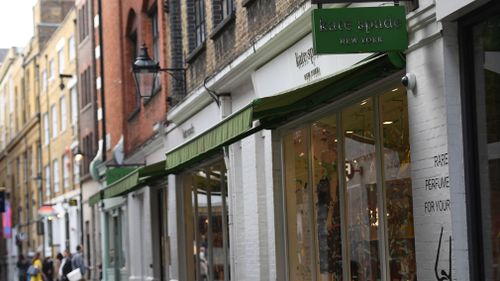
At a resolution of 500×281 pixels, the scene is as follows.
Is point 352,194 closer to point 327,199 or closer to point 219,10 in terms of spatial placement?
point 327,199

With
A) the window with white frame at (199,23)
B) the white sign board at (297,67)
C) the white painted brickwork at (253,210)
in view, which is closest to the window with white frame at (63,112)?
the window with white frame at (199,23)

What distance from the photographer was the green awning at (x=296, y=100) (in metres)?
9.56

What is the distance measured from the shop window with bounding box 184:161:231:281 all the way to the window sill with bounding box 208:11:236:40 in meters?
2.27

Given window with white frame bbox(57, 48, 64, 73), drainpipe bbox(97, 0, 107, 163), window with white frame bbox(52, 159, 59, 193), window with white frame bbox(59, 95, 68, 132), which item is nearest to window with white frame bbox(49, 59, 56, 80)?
window with white frame bbox(57, 48, 64, 73)

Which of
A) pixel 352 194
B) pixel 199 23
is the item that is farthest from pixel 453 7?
pixel 199 23

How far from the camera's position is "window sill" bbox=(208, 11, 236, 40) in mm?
16500

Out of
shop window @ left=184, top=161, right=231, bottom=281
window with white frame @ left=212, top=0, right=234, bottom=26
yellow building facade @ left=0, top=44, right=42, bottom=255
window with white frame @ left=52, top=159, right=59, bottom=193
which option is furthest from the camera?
yellow building facade @ left=0, top=44, right=42, bottom=255

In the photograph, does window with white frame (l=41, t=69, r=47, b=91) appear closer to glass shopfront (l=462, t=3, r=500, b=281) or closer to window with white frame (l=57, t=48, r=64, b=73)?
window with white frame (l=57, t=48, r=64, b=73)

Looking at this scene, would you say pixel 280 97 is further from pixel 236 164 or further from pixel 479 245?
pixel 236 164

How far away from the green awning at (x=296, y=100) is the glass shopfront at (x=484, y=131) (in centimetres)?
116

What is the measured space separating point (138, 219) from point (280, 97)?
55.7 feet

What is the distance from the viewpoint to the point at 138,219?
2723 centimetres

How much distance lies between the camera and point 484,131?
8.26 meters

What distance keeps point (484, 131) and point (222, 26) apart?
9274 millimetres
